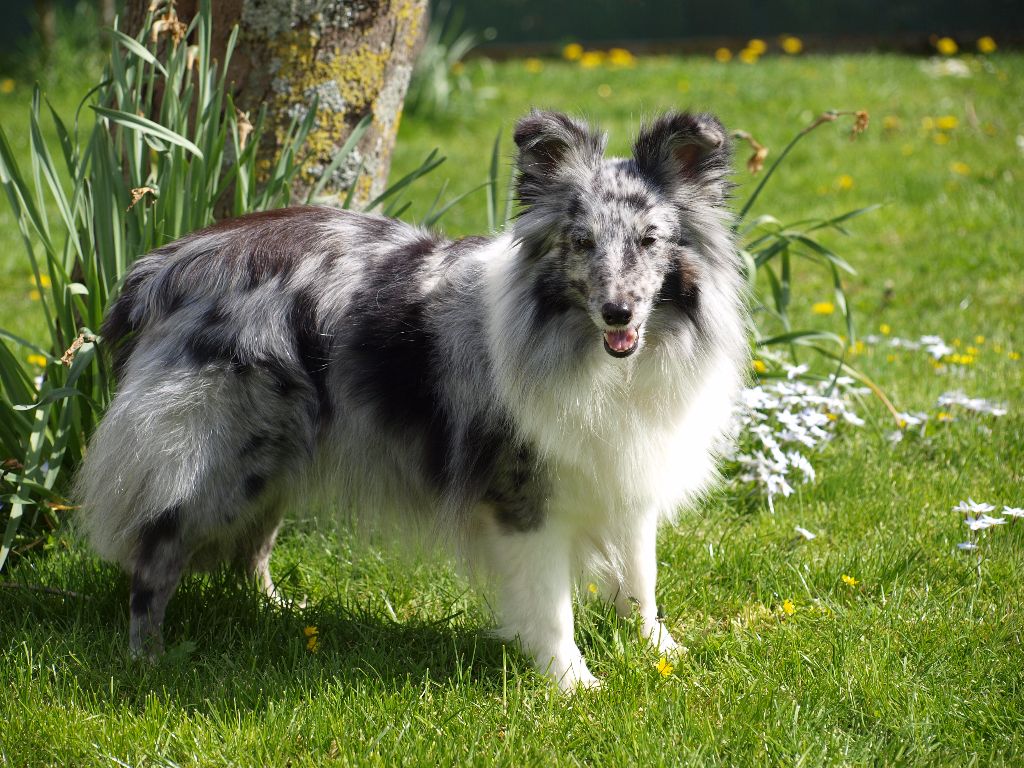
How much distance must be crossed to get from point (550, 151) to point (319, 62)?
1.56 metres

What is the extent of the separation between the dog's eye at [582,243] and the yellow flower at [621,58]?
925 cm

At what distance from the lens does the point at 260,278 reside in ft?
10.4

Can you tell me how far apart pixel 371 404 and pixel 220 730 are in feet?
3.39

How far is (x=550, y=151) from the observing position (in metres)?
2.95

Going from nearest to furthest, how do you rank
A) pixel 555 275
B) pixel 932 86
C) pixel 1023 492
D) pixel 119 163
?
pixel 555 275
pixel 119 163
pixel 1023 492
pixel 932 86

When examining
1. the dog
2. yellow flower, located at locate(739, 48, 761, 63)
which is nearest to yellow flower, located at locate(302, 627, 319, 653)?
the dog

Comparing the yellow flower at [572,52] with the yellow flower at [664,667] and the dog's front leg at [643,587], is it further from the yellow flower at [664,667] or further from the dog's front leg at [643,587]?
the yellow flower at [664,667]

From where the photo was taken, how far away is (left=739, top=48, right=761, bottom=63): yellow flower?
1139cm

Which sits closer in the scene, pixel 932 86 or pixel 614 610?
pixel 614 610

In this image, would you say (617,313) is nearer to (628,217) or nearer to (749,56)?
(628,217)

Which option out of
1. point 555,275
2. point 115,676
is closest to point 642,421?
point 555,275

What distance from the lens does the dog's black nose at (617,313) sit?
2654mm

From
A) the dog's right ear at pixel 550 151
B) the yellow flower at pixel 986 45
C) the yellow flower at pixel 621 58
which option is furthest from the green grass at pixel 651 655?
the yellow flower at pixel 621 58

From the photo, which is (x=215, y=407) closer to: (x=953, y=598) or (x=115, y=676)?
(x=115, y=676)
